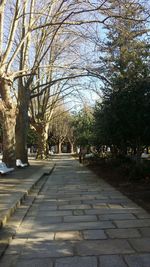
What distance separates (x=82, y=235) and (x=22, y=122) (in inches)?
930

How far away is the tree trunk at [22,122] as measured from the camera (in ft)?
98.5

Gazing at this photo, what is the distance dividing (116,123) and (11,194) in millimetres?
8590

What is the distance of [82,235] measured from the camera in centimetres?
766

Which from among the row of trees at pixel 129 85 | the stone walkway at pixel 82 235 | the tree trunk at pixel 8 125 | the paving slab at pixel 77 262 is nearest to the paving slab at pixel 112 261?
the stone walkway at pixel 82 235

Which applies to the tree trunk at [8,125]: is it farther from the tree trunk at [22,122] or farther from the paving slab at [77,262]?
the paving slab at [77,262]

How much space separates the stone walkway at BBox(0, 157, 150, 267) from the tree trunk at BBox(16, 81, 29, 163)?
18.1 m

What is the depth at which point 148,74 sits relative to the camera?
66.3ft

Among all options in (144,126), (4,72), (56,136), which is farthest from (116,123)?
(56,136)

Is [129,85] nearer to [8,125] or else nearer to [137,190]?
[137,190]

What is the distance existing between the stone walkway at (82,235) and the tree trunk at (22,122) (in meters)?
18.1

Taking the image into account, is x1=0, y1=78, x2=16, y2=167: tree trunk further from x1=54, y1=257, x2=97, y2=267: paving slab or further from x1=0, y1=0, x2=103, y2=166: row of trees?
x1=54, y1=257, x2=97, y2=267: paving slab

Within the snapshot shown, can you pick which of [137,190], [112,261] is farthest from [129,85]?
[112,261]

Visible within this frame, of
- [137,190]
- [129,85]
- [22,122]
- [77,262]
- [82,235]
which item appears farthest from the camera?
[22,122]

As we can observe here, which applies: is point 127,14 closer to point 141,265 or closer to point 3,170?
point 3,170
